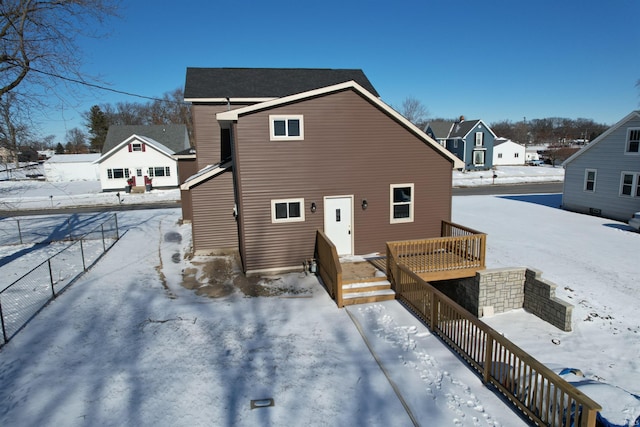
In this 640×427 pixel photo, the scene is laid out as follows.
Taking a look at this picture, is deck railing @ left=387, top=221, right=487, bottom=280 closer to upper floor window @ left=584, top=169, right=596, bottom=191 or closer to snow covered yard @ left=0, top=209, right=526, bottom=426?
snow covered yard @ left=0, top=209, right=526, bottom=426

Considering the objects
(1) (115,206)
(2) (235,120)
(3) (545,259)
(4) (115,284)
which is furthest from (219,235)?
(1) (115,206)

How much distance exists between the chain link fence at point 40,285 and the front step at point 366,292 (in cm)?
735

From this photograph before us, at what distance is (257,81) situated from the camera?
18.7 metres

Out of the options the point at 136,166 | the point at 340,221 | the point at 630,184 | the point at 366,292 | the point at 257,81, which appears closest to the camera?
the point at 366,292

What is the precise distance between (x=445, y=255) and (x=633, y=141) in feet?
55.5

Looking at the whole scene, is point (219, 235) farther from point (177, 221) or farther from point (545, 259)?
point (545, 259)

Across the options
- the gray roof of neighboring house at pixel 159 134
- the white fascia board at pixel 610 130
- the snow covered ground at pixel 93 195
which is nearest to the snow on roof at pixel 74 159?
the snow covered ground at pixel 93 195

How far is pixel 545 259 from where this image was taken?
14570 mm

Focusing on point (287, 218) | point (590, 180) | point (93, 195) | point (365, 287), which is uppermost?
point (590, 180)

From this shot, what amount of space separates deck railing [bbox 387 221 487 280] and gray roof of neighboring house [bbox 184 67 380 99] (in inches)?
336

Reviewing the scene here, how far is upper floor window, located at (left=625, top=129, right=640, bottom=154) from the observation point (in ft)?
67.4

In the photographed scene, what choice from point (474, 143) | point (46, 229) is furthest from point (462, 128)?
point (46, 229)

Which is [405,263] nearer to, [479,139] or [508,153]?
[479,139]

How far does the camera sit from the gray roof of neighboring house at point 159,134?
42062 millimetres
